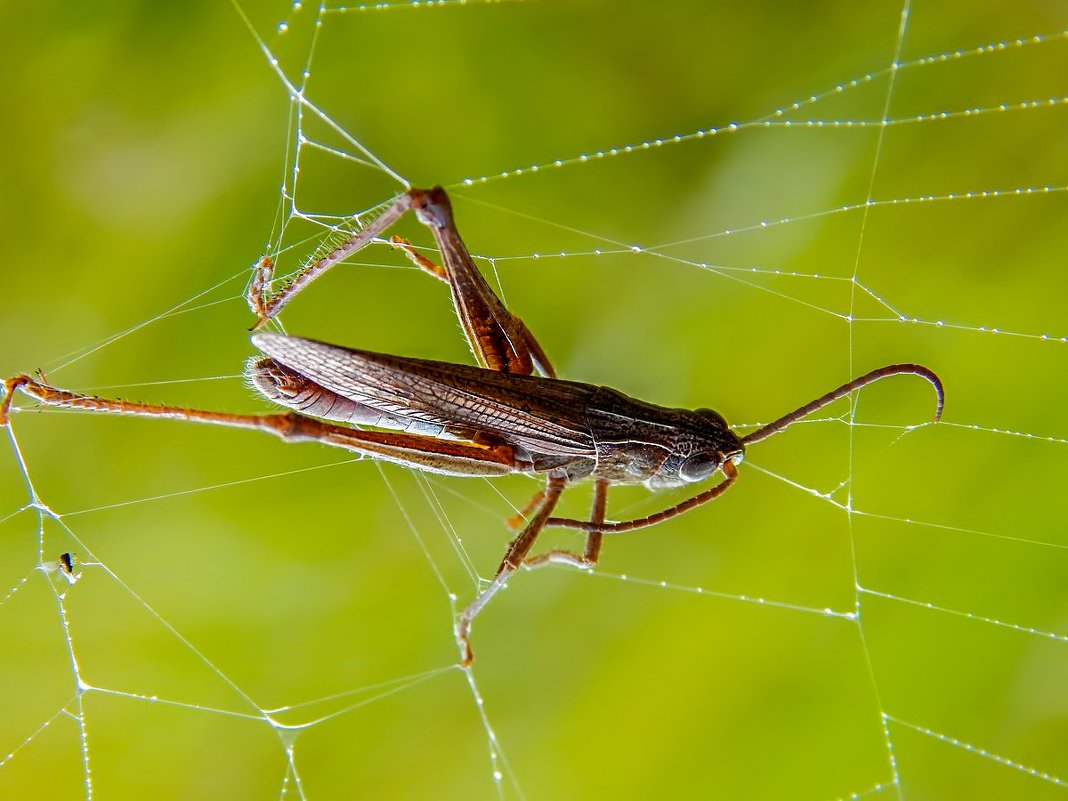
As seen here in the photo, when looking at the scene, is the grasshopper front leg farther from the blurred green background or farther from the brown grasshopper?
the blurred green background

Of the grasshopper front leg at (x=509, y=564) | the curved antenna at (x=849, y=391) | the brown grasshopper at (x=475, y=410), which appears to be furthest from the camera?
the grasshopper front leg at (x=509, y=564)

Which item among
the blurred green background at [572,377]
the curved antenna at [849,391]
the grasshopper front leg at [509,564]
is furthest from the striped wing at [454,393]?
the curved antenna at [849,391]

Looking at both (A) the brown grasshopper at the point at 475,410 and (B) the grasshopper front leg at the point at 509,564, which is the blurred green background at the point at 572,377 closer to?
(A) the brown grasshopper at the point at 475,410

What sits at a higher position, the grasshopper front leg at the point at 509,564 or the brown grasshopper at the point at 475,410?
the brown grasshopper at the point at 475,410

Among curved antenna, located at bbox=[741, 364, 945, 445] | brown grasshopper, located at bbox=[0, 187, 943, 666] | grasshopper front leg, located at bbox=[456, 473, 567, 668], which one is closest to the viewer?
brown grasshopper, located at bbox=[0, 187, 943, 666]

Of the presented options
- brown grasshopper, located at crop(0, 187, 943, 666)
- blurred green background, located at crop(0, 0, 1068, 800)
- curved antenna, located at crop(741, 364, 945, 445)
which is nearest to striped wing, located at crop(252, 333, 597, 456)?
brown grasshopper, located at crop(0, 187, 943, 666)

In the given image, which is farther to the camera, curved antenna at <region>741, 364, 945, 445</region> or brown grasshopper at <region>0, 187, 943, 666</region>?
curved antenna at <region>741, 364, 945, 445</region>
